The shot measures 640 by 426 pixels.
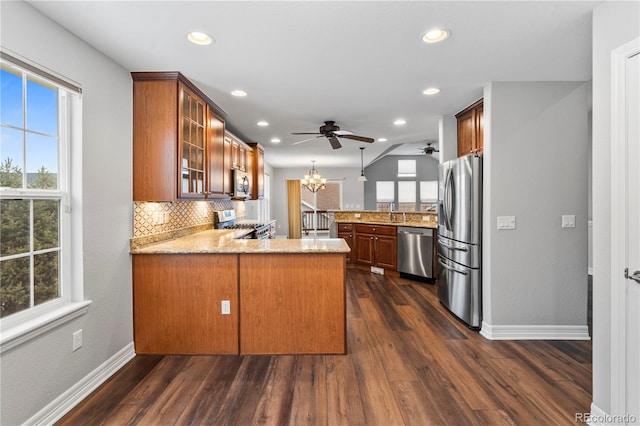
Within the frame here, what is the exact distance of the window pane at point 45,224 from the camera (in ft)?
6.11

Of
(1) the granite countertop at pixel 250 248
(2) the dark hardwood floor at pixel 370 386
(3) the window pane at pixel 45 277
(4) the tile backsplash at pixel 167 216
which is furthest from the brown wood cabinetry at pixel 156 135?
(2) the dark hardwood floor at pixel 370 386

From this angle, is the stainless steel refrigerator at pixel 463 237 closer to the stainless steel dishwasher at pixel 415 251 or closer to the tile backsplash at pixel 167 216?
the stainless steel dishwasher at pixel 415 251

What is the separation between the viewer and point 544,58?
2.41 m

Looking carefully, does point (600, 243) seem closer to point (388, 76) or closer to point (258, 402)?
point (388, 76)

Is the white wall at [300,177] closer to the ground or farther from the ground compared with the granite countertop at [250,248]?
farther from the ground

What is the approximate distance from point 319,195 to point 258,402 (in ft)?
31.9

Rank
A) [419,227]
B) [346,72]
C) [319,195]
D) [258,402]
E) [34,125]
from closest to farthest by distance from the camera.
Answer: [34,125]
[258,402]
[346,72]
[419,227]
[319,195]

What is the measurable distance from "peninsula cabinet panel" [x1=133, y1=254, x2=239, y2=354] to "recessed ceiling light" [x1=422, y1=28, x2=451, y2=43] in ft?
7.24

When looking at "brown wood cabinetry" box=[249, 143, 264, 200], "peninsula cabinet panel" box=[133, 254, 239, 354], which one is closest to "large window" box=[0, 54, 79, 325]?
"peninsula cabinet panel" box=[133, 254, 239, 354]

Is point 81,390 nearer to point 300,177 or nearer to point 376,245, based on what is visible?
point 376,245

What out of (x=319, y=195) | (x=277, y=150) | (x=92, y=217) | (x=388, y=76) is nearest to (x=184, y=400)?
(x=92, y=217)

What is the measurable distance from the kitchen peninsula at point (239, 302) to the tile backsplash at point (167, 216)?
282 mm

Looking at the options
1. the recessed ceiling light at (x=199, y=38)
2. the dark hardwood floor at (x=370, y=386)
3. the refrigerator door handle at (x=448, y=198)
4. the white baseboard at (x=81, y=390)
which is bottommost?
the dark hardwood floor at (x=370, y=386)

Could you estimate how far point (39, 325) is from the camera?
174cm
